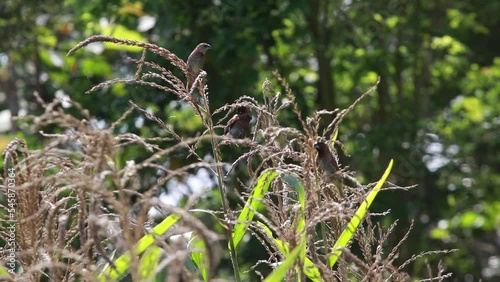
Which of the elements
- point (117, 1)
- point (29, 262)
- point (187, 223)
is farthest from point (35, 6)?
point (187, 223)

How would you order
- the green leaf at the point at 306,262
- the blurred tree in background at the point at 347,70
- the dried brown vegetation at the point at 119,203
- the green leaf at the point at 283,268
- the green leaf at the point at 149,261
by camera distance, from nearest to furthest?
the dried brown vegetation at the point at 119,203 → the green leaf at the point at 283,268 → the green leaf at the point at 149,261 → the green leaf at the point at 306,262 → the blurred tree in background at the point at 347,70

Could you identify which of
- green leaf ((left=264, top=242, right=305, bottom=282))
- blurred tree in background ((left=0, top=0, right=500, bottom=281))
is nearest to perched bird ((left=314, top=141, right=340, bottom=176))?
green leaf ((left=264, top=242, right=305, bottom=282))

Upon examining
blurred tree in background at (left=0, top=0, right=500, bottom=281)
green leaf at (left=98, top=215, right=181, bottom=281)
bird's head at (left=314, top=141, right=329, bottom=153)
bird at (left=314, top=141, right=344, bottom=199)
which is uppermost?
green leaf at (left=98, top=215, right=181, bottom=281)

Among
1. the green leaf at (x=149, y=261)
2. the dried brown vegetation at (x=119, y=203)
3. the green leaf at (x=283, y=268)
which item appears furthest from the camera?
the green leaf at (x=149, y=261)

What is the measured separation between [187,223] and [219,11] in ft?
18.2

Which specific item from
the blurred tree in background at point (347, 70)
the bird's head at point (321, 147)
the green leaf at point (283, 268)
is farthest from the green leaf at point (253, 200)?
the blurred tree in background at point (347, 70)

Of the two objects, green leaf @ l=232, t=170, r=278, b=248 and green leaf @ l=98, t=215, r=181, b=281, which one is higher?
green leaf @ l=98, t=215, r=181, b=281

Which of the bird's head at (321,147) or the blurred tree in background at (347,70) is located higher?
the bird's head at (321,147)

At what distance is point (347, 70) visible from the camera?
820 cm

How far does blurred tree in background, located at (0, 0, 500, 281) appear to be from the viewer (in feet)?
22.9

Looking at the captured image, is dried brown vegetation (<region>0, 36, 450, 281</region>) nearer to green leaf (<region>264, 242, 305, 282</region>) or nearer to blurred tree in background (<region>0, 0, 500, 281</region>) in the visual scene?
green leaf (<region>264, 242, 305, 282</region>)

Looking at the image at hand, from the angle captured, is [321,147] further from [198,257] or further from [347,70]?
[347,70]

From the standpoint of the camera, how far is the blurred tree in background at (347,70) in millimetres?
6980

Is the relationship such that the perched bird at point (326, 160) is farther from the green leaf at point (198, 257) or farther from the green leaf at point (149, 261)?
the green leaf at point (149, 261)
